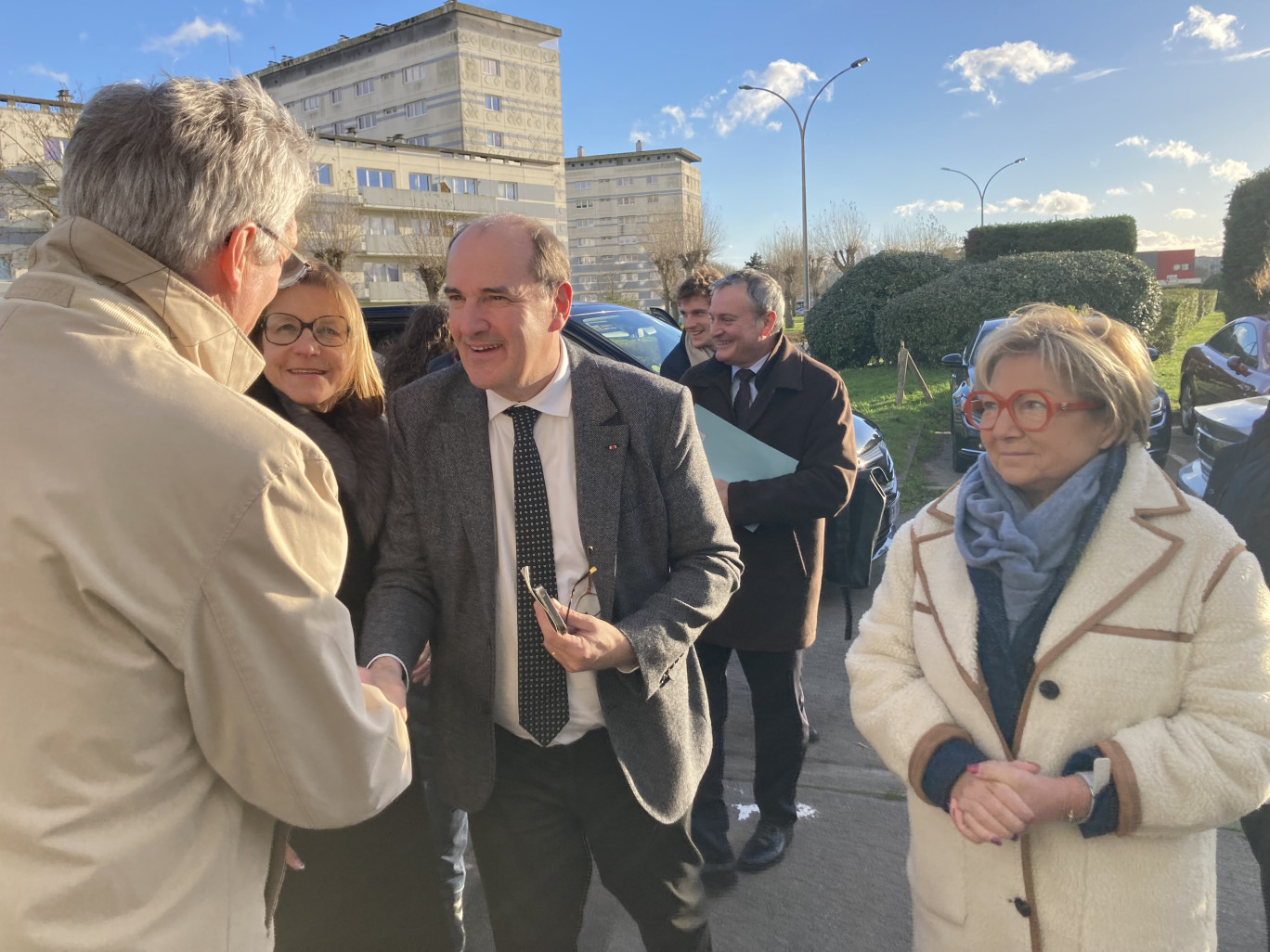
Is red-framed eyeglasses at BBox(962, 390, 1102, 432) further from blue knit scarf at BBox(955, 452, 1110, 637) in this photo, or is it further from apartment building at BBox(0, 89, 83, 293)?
apartment building at BBox(0, 89, 83, 293)

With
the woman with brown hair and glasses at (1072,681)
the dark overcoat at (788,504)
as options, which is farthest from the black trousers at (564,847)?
the dark overcoat at (788,504)

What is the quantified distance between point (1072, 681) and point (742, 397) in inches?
79.7

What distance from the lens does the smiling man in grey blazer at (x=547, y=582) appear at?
1989 mm

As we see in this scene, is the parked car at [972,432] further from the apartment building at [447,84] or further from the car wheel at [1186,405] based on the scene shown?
the apartment building at [447,84]

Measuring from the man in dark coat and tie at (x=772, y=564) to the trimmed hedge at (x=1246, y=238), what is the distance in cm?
2169

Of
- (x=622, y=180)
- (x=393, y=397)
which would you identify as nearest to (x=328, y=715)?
(x=393, y=397)

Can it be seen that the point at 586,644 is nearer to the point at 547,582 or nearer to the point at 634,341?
the point at 547,582

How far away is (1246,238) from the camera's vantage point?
20594mm

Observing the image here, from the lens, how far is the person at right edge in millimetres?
2014

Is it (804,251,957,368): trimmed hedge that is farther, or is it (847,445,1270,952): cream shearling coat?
(804,251,957,368): trimmed hedge

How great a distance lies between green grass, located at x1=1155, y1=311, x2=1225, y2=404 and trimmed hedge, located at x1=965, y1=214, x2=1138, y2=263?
333cm

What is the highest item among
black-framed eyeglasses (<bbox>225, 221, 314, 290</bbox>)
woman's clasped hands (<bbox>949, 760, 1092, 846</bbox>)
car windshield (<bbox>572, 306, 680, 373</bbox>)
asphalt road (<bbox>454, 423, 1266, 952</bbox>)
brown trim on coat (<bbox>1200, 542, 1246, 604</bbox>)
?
black-framed eyeglasses (<bbox>225, 221, 314, 290</bbox>)

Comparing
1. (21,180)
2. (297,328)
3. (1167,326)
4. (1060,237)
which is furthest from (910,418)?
(21,180)

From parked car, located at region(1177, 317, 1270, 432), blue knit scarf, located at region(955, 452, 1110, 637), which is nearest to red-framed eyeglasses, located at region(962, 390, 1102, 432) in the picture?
blue knit scarf, located at region(955, 452, 1110, 637)
